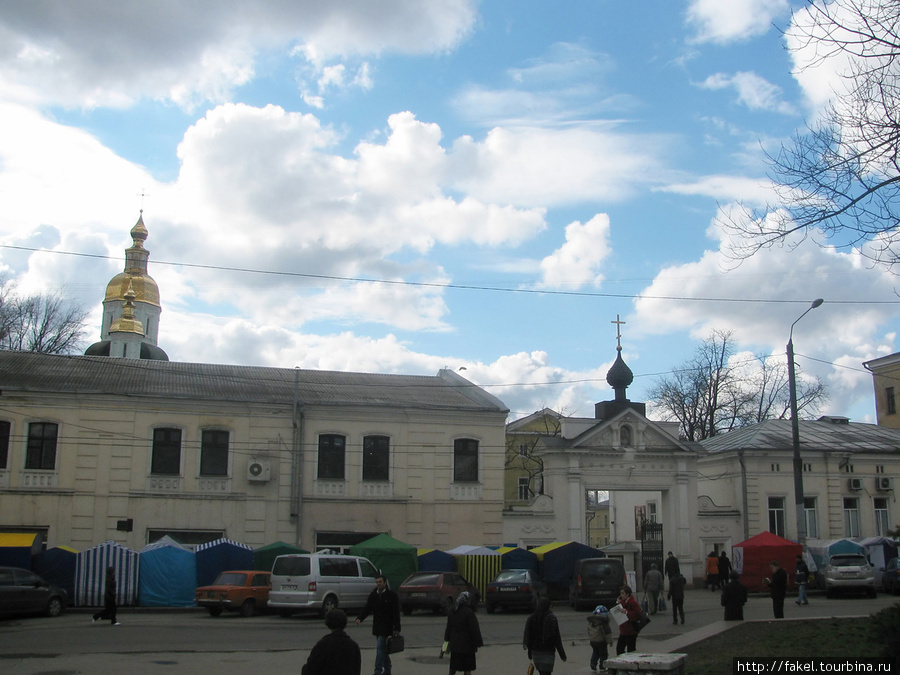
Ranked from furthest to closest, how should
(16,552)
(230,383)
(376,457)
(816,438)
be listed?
(816,438)
(230,383)
(376,457)
(16,552)

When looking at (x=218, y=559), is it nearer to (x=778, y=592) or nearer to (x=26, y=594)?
(x=26, y=594)

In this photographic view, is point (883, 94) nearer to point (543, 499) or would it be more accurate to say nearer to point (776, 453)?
point (543, 499)

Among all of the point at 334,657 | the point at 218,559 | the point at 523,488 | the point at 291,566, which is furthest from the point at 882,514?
the point at 334,657

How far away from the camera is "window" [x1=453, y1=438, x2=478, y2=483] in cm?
3466

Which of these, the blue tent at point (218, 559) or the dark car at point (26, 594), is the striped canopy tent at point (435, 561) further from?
the dark car at point (26, 594)

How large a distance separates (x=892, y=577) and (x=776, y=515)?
22.8ft

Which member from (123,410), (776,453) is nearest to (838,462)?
(776,453)

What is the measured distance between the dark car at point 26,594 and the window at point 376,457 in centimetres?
1232

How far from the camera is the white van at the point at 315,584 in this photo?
23766 mm

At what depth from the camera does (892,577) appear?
3095cm

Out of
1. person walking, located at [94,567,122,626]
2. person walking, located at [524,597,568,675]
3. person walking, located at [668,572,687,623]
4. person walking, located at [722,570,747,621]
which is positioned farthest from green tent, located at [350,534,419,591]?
person walking, located at [524,597,568,675]

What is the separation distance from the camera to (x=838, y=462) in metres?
38.2

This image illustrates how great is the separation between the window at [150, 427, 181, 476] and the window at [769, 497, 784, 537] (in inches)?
944

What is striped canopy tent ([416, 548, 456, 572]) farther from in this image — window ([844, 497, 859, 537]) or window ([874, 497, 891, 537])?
window ([874, 497, 891, 537])
